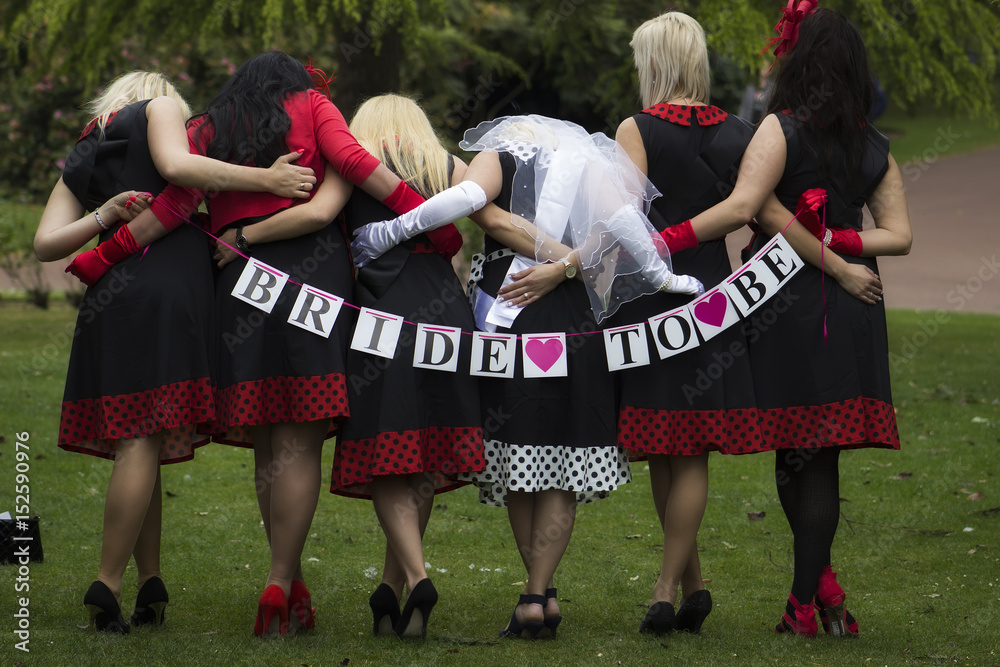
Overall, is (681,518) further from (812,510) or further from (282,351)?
(282,351)

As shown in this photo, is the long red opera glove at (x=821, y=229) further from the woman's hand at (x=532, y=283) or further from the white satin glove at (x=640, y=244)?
the woman's hand at (x=532, y=283)

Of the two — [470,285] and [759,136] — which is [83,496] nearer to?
[470,285]

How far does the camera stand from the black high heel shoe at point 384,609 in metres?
3.53

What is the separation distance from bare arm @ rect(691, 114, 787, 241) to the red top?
1.18 meters

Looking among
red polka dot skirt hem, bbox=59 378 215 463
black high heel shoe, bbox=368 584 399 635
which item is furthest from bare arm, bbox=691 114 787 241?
red polka dot skirt hem, bbox=59 378 215 463

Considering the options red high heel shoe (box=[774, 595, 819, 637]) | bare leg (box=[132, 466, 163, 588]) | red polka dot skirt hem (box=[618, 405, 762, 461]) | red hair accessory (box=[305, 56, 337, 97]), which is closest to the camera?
red polka dot skirt hem (box=[618, 405, 762, 461])

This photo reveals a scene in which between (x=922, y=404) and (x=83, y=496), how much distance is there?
5.84 meters

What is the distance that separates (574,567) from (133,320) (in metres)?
2.27

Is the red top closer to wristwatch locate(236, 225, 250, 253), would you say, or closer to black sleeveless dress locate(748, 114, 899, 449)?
wristwatch locate(236, 225, 250, 253)

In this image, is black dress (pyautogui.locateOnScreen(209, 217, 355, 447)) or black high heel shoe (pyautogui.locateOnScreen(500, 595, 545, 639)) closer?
black dress (pyautogui.locateOnScreen(209, 217, 355, 447))

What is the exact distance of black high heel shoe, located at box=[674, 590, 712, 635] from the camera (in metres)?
3.54

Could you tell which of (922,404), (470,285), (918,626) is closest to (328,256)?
(470,285)

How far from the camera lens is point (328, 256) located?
3559 mm

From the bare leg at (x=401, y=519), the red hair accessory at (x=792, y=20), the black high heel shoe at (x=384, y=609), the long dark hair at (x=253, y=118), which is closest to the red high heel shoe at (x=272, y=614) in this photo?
the black high heel shoe at (x=384, y=609)
